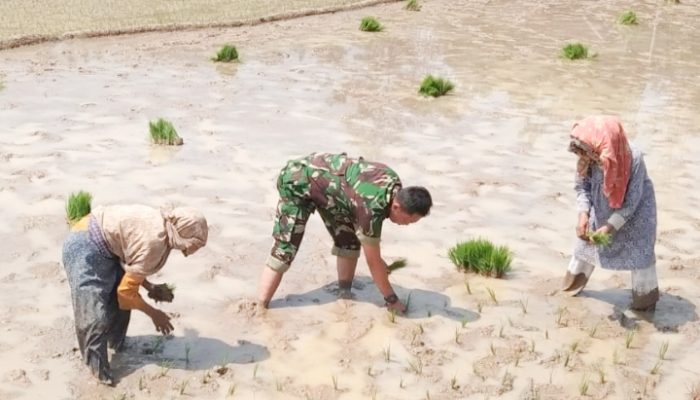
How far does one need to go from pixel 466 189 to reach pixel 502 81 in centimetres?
406

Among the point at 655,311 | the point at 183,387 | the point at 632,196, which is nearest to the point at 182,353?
the point at 183,387

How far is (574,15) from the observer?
636 inches

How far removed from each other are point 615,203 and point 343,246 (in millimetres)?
1466

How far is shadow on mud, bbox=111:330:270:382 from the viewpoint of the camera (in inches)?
153

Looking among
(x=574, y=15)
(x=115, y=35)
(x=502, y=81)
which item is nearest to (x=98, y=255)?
(x=502, y=81)

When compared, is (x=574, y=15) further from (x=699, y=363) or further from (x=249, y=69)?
(x=699, y=363)

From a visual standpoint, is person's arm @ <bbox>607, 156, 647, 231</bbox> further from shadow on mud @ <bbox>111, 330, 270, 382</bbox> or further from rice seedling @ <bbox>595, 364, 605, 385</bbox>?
shadow on mud @ <bbox>111, 330, 270, 382</bbox>

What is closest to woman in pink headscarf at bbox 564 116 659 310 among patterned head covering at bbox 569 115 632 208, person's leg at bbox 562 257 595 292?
patterned head covering at bbox 569 115 632 208

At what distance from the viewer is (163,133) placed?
7.04 meters

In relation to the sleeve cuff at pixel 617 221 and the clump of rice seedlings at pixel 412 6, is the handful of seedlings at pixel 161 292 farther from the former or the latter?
the clump of rice seedlings at pixel 412 6

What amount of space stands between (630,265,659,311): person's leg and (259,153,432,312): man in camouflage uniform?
4.20 ft

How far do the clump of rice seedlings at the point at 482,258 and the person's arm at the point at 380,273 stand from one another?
0.70 m

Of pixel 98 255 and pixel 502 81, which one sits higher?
pixel 98 255

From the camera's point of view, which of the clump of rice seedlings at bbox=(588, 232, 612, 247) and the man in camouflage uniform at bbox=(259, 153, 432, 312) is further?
the clump of rice seedlings at bbox=(588, 232, 612, 247)
